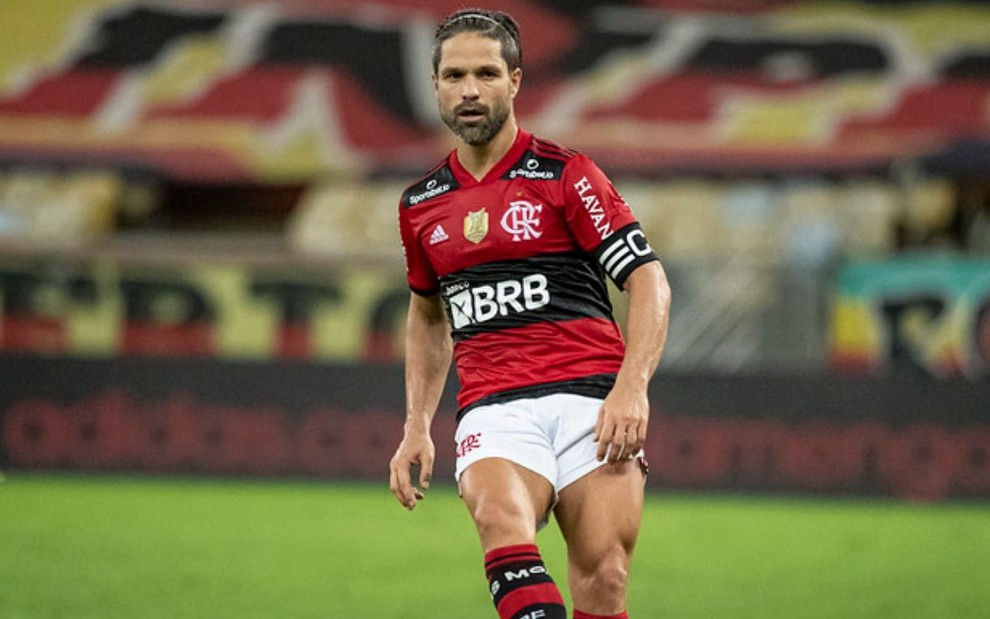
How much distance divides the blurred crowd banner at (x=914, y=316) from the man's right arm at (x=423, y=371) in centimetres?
852

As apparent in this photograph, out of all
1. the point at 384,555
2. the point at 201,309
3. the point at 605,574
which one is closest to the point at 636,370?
the point at 605,574

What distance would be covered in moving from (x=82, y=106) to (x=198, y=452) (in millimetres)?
6818

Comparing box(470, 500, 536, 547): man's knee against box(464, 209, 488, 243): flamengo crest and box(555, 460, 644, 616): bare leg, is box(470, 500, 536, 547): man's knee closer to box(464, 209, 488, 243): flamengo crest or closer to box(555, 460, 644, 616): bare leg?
box(555, 460, 644, 616): bare leg

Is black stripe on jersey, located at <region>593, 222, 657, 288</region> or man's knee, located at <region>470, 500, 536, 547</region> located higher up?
black stripe on jersey, located at <region>593, 222, 657, 288</region>

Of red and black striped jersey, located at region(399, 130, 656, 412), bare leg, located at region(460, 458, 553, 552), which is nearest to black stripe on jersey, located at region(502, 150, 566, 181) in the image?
red and black striped jersey, located at region(399, 130, 656, 412)

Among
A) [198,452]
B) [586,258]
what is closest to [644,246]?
[586,258]

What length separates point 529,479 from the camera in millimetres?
4395

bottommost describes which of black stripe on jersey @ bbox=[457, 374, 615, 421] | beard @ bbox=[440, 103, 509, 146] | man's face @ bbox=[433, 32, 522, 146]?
black stripe on jersey @ bbox=[457, 374, 615, 421]

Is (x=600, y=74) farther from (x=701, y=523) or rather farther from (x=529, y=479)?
(x=529, y=479)

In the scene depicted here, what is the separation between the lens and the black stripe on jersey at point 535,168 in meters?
4.54

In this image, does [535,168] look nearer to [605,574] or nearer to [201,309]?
[605,574]

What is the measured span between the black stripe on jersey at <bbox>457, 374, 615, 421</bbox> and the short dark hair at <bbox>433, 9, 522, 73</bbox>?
2.94 ft

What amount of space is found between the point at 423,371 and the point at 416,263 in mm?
348

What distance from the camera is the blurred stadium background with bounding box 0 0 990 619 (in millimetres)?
12359
